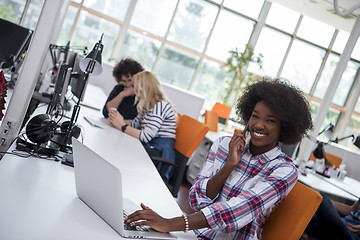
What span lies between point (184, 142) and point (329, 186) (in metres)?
1.92

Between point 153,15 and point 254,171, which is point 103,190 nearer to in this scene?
point 254,171

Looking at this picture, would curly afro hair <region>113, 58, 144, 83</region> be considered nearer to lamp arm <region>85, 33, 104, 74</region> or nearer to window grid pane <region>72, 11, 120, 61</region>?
lamp arm <region>85, 33, 104, 74</region>

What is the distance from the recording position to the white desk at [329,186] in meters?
3.82

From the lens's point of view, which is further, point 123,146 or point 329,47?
point 329,47

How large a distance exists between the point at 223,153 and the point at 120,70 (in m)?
2.28

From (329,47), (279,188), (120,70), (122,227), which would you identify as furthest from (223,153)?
(329,47)

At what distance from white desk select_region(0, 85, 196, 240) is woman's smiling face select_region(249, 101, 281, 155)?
48 cm

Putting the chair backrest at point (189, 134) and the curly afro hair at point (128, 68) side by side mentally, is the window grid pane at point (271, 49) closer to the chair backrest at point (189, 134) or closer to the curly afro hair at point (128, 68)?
the curly afro hair at point (128, 68)

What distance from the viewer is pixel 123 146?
260 centimetres

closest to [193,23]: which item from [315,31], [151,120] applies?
[315,31]

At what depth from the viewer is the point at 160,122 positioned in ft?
10.5

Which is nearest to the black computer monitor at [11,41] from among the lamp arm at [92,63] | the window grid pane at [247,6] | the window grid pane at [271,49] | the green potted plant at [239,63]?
the lamp arm at [92,63]

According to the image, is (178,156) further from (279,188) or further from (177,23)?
(177,23)

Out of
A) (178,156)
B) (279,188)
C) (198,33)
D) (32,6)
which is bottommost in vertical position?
(178,156)
